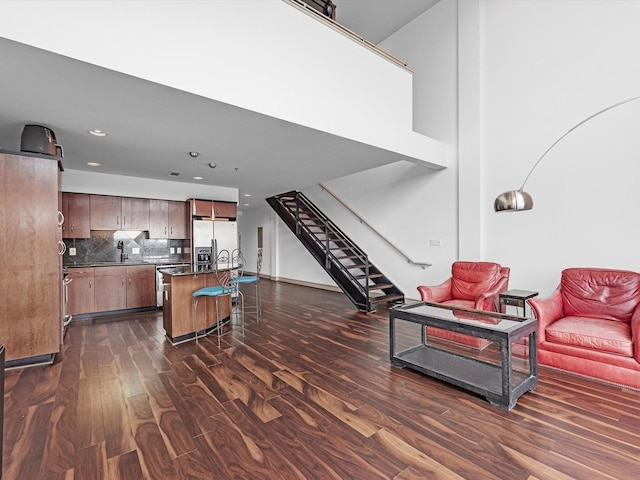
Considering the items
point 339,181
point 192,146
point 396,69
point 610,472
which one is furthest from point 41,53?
point 339,181

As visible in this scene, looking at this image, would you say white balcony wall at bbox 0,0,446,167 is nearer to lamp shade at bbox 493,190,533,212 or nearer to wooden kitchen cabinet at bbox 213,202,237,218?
lamp shade at bbox 493,190,533,212

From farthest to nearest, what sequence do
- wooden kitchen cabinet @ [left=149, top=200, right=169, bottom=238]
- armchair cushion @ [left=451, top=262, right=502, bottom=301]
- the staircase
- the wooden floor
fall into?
1. wooden kitchen cabinet @ [left=149, top=200, right=169, bottom=238]
2. the staircase
3. armchair cushion @ [left=451, top=262, right=502, bottom=301]
4. the wooden floor

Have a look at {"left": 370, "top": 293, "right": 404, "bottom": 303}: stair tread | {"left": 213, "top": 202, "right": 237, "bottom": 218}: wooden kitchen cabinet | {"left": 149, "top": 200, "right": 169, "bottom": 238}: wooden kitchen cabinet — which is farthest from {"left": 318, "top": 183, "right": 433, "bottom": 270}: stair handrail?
{"left": 149, "top": 200, "right": 169, "bottom": 238}: wooden kitchen cabinet

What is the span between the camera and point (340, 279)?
249 inches

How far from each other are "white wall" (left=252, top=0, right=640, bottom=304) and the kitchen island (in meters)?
3.98

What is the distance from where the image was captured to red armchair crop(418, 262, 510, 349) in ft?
13.3

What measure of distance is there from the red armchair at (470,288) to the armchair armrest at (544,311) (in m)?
0.67

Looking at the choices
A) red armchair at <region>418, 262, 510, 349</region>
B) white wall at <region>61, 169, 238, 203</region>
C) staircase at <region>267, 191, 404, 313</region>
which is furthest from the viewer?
staircase at <region>267, 191, 404, 313</region>

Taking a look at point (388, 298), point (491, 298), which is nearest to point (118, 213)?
point (388, 298)

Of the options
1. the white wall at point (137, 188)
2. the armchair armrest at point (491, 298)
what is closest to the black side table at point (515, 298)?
the armchair armrest at point (491, 298)

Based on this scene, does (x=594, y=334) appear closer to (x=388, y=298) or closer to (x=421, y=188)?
(x=388, y=298)

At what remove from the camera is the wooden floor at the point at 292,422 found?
6.02 ft

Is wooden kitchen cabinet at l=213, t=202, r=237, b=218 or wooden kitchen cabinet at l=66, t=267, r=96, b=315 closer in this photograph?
wooden kitchen cabinet at l=66, t=267, r=96, b=315

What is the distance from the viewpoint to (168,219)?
21.7ft
